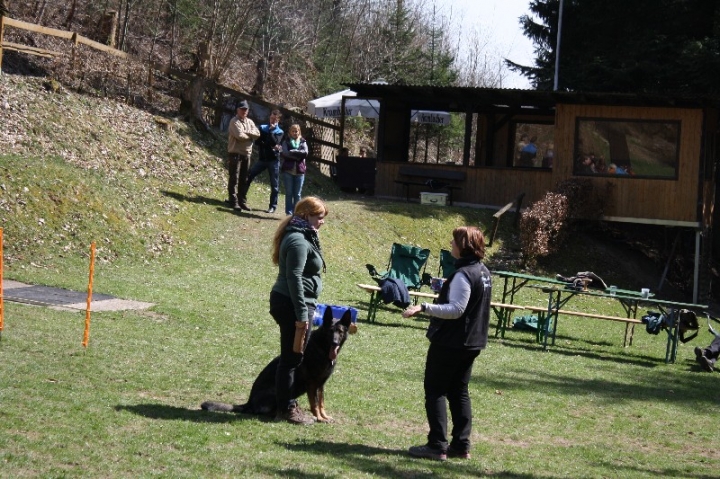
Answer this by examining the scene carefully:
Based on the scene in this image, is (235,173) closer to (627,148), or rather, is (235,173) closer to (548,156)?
(548,156)

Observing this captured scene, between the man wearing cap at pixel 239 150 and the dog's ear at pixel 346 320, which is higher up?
the man wearing cap at pixel 239 150

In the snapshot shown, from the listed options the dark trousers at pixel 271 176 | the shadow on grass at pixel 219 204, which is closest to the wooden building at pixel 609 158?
the dark trousers at pixel 271 176

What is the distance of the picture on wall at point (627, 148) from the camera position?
82.7 feet

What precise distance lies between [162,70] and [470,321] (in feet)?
67.5

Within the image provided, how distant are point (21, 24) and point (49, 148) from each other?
4196mm

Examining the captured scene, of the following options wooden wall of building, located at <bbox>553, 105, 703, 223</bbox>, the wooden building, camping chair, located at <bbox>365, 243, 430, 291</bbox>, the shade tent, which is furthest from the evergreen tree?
camping chair, located at <bbox>365, 243, 430, 291</bbox>

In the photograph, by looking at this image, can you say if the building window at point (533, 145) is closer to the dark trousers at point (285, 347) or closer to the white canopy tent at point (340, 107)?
the white canopy tent at point (340, 107)

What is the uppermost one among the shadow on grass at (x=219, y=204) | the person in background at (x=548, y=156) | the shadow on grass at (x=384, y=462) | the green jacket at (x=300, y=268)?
the person in background at (x=548, y=156)

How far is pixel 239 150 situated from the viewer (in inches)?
807

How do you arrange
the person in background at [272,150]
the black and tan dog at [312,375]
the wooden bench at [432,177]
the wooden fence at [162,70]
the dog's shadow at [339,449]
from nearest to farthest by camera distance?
1. the dog's shadow at [339,449]
2. the black and tan dog at [312,375]
3. the person in background at [272,150]
4. the wooden fence at [162,70]
5. the wooden bench at [432,177]

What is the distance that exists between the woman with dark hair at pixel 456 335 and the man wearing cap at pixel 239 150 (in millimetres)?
13667

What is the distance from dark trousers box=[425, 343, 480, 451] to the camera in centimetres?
714

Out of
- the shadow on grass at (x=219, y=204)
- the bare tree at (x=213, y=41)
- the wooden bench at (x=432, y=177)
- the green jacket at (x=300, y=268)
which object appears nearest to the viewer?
the green jacket at (x=300, y=268)

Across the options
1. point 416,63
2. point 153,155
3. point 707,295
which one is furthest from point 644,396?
point 416,63
